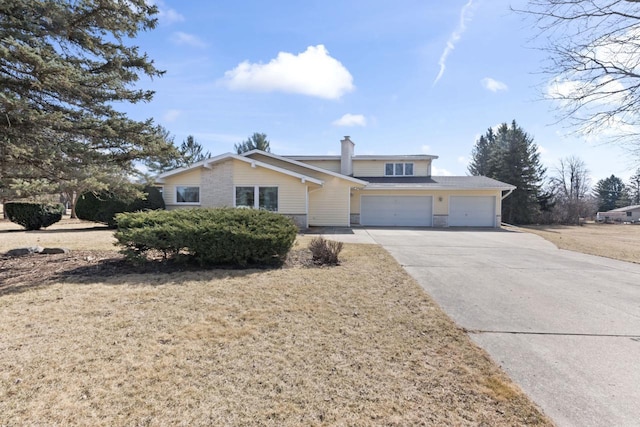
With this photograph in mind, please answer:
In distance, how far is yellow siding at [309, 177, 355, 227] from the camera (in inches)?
746

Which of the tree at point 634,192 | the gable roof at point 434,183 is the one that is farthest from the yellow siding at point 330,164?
the tree at point 634,192

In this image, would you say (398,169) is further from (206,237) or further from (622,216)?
(622,216)

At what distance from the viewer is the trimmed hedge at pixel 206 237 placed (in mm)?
6840

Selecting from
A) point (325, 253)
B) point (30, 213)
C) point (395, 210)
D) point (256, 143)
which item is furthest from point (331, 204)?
point (256, 143)

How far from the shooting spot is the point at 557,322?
4477 millimetres

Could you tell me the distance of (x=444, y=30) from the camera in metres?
8.89

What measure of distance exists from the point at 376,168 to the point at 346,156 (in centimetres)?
250

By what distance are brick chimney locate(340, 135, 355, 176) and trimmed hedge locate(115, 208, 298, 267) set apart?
16.2 meters

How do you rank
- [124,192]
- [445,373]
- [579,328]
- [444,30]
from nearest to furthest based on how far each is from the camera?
1. [445,373]
2. [579,328]
3. [124,192]
4. [444,30]

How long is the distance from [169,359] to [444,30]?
33.0ft

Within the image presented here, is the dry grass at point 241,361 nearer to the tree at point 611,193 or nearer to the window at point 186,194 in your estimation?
the window at point 186,194

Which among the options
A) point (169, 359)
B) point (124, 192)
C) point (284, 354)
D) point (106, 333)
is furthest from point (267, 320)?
point (124, 192)

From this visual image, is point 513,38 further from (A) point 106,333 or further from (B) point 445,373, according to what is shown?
(A) point 106,333

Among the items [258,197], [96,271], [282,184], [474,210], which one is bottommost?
[96,271]
